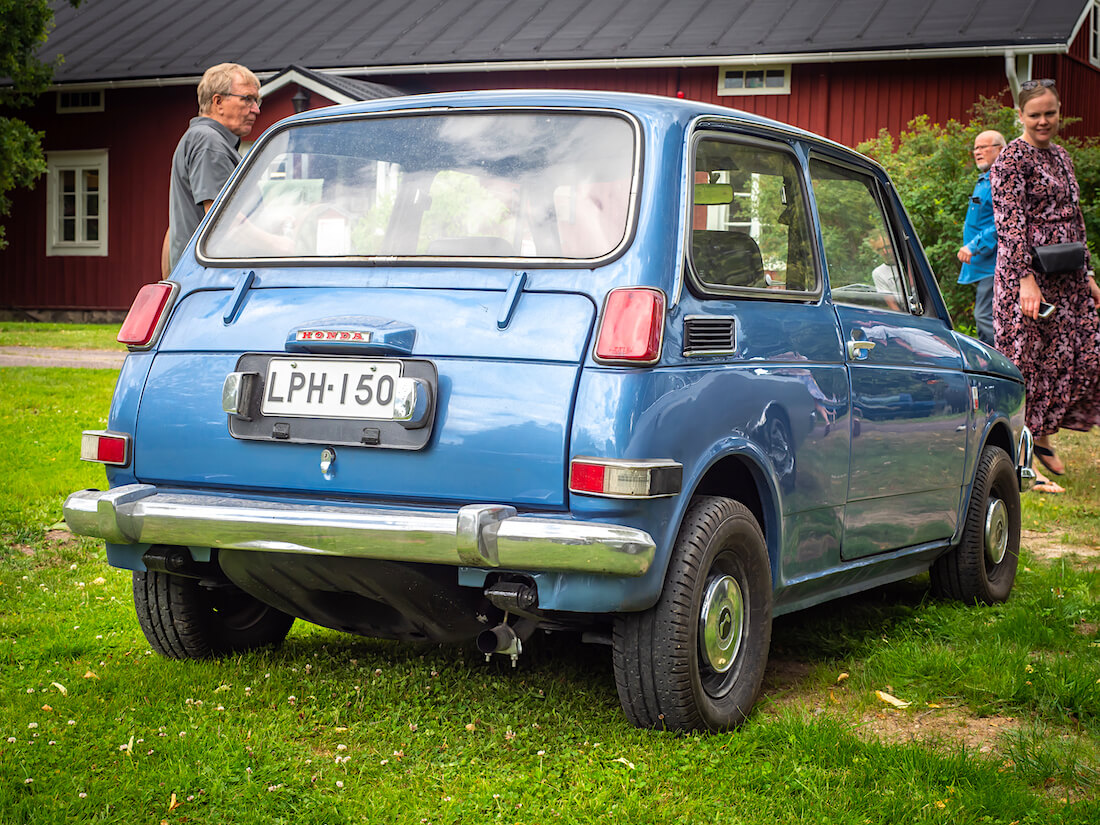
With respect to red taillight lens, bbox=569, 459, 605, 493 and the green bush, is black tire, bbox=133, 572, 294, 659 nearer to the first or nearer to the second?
red taillight lens, bbox=569, 459, 605, 493

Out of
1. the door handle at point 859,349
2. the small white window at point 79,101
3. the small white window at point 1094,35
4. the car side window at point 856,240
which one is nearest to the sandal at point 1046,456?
the car side window at point 856,240

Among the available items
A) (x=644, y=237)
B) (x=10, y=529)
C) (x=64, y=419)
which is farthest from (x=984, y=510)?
(x=64, y=419)

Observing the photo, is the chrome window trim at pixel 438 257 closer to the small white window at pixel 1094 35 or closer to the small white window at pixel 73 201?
the small white window at pixel 1094 35

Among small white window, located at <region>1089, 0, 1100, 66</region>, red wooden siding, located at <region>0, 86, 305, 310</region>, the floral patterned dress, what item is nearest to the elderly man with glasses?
the floral patterned dress

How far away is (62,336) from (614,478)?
1794cm

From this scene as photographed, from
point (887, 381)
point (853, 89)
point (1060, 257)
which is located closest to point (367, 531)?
point (887, 381)

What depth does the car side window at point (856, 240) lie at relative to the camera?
186 inches

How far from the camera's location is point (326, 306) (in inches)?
149

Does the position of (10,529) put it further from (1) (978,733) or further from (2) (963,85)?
(2) (963,85)

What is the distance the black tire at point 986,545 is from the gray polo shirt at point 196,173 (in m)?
3.56

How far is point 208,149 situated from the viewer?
5945 millimetres

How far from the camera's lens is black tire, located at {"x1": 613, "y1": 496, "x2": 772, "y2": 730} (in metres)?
3.57

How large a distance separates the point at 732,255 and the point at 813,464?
756mm

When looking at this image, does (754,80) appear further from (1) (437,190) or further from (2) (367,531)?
(2) (367,531)
